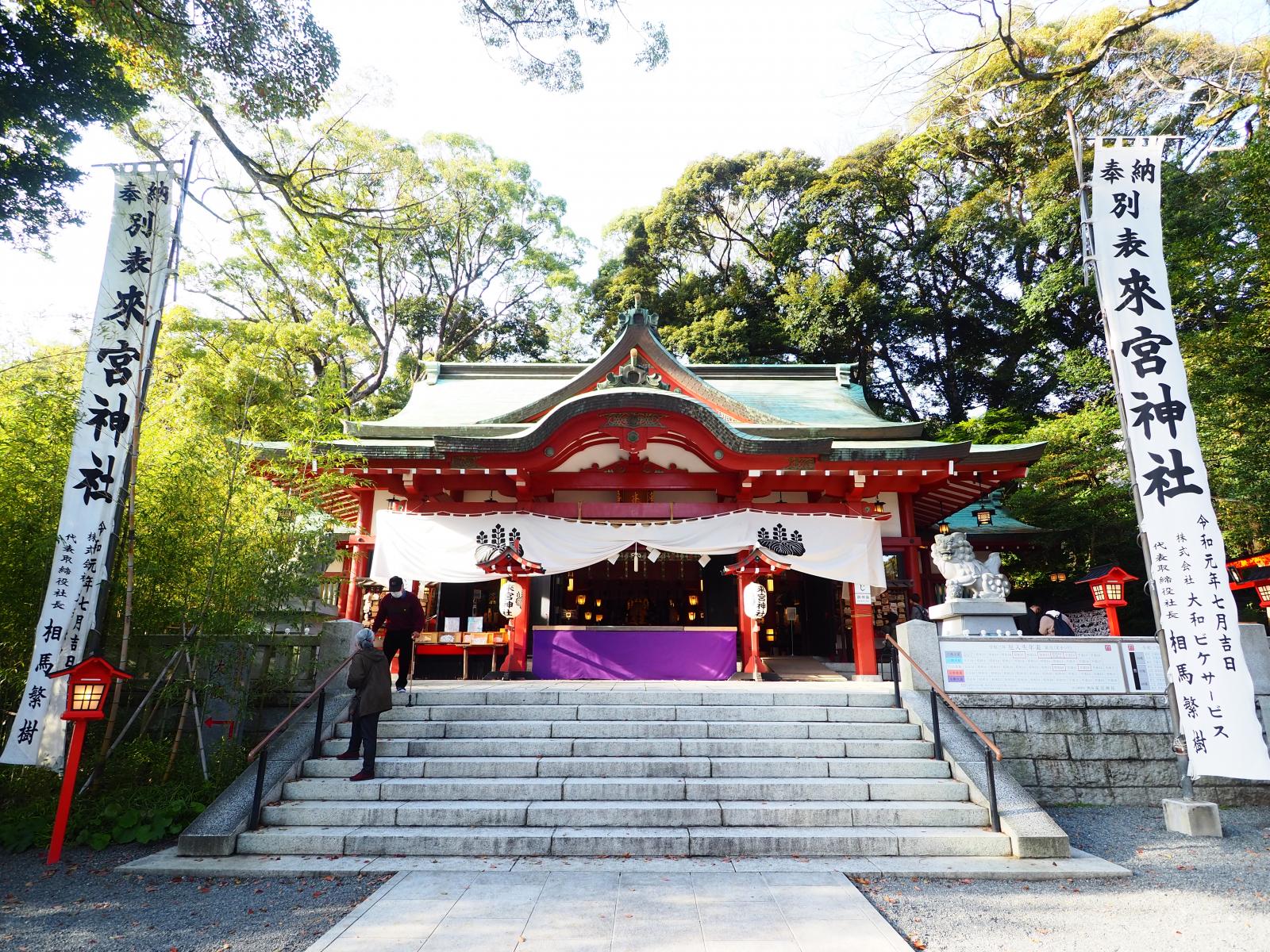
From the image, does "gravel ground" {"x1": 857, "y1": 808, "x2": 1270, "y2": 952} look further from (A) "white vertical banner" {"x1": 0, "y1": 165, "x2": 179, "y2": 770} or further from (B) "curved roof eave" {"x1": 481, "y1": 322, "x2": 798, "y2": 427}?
(B) "curved roof eave" {"x1": 481, "y1": 322, "x2": 798, "y2": 427}

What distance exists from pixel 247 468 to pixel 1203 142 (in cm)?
2489

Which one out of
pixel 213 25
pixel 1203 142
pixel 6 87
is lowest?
pixel 6 87

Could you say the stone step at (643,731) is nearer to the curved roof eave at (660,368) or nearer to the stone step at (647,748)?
the stone step at (647,748)

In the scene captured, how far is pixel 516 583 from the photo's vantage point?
390 inches

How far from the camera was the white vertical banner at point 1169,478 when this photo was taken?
589 cm

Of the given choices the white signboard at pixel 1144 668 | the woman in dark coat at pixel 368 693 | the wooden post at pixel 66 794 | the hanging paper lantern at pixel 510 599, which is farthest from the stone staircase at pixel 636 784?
the white signboard at pixel 1144 668

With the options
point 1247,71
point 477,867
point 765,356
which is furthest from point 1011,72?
point 477,867

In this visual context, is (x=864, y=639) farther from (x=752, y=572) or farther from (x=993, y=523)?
(x=993, y=523)

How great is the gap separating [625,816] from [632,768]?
740mm

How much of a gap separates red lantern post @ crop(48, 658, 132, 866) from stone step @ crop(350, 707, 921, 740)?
2177 mm

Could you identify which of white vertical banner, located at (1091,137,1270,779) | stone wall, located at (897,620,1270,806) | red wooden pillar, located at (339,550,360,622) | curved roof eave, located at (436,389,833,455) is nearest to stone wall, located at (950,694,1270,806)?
stone wall, located at (897,620,1270,806)

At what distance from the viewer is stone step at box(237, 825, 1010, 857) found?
520 cm

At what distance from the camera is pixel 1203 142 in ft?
61.3

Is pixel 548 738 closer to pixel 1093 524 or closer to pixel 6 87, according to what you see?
pixel 6 87
